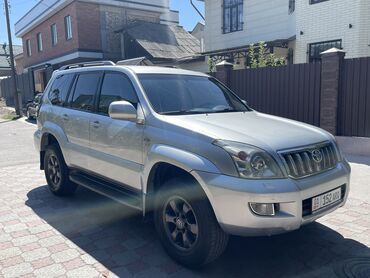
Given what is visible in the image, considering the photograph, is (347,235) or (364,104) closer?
(347,235)

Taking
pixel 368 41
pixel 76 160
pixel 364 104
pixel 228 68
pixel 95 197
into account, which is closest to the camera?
pixel 76 160

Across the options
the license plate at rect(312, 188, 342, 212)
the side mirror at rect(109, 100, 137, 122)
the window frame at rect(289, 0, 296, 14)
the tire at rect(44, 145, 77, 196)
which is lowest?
the tire at rect(44, 145, 77, 196)

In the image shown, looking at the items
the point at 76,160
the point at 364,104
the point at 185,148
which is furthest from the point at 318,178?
the point at 364,104

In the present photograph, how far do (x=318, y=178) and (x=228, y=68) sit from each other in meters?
8.12

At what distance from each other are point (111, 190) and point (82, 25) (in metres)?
18.3

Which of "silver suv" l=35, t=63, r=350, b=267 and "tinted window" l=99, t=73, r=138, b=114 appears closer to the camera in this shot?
"silver suv" l=35, t=63, r=350, b=267

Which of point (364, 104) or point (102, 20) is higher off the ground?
point (102, 20)

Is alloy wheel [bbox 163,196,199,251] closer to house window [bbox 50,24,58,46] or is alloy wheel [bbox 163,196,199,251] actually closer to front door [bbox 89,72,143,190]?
front door [bbox 89,72,143,190]

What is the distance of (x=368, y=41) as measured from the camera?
11969 millimetres

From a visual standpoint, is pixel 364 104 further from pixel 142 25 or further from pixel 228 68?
pixel 142 25

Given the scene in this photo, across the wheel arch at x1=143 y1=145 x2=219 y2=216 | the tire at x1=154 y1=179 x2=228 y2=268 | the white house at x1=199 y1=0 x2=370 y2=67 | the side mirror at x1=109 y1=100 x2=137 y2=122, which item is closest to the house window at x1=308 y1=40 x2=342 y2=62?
the white house at x1=199 y1=0 x2=370 y2=67

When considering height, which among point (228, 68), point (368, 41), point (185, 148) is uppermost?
point (368, 41)

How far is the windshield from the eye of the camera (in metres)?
3.71

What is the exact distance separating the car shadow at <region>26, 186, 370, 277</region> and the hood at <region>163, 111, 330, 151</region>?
112 centimetres
